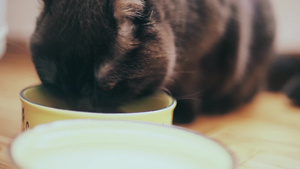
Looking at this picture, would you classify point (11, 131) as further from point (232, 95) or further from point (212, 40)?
point (232, 95)

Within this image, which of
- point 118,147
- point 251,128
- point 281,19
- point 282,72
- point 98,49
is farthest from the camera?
point 281,19

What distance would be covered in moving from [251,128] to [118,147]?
2.04ft

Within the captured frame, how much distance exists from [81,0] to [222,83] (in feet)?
1.75

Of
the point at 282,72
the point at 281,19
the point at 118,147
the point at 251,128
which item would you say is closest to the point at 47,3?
the point at 118,147

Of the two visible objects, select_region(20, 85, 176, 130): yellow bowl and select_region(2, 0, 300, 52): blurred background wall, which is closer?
select_region(20, 85, 176, 130): yellow bowl

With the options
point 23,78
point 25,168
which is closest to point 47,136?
point 25,168

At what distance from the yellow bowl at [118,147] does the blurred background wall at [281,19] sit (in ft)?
3.96

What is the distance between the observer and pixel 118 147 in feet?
1.52

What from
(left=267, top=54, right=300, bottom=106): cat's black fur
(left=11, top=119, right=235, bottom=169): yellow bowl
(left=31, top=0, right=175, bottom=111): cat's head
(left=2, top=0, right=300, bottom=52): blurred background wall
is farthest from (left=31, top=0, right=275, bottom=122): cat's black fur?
(left=2, top=0, right=300, bottom=52): blurred background wall

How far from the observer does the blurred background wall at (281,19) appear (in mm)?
1633

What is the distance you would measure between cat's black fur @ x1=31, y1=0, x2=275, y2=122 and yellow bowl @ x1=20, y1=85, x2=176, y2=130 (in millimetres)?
36

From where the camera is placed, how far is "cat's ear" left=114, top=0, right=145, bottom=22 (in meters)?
0.75

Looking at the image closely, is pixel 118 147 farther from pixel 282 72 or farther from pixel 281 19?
pixel 281 19

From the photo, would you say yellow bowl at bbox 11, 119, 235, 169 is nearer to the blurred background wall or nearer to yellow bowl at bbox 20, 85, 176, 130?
yellow bowl at bbox 20, 85, 176, 130
